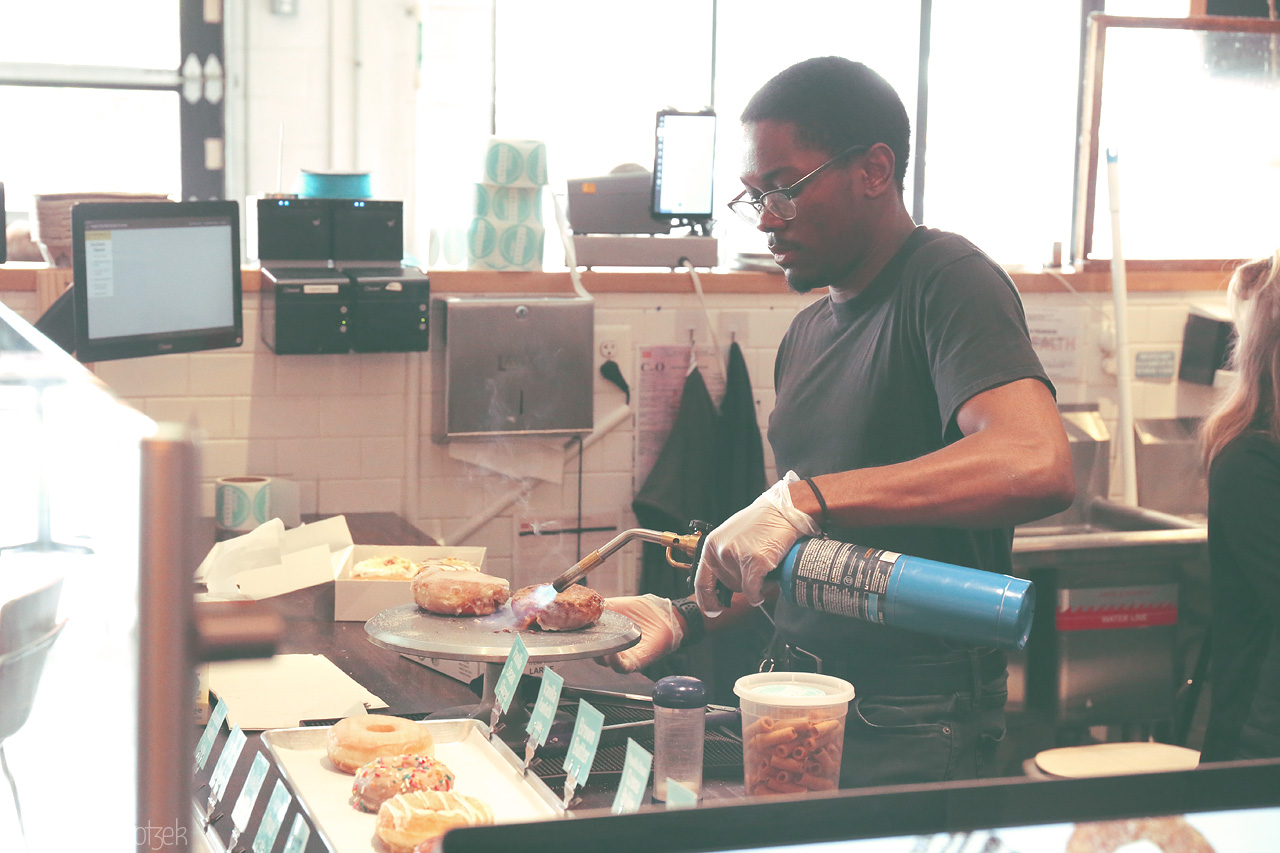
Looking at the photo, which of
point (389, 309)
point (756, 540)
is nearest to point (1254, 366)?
point (756, 540)

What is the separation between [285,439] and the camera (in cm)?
357

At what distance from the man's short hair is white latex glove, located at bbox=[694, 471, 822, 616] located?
533 millimetres

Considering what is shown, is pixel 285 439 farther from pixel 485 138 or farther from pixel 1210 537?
pixel 1210 537

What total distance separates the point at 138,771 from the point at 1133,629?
3495 millimetres

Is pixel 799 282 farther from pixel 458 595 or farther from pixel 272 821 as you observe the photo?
pixel 272 821

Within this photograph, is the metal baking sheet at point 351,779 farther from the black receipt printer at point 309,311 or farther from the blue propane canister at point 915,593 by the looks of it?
the black receipt printer at point 309,311

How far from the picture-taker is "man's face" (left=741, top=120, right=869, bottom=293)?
177 cm

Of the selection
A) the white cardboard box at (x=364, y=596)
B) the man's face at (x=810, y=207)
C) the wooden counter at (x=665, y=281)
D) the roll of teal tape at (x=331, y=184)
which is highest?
the roll of teal tape at (x=331, y=184)

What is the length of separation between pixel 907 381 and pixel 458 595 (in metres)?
0.67

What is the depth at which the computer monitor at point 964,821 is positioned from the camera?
1.66 feet

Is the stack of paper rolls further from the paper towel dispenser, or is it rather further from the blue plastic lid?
the blue plastic lid

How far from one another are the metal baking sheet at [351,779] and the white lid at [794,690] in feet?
0.78

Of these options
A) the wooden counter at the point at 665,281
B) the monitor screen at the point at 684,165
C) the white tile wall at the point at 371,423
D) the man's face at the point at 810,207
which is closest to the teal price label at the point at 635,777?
the man's face at the point at 810,207

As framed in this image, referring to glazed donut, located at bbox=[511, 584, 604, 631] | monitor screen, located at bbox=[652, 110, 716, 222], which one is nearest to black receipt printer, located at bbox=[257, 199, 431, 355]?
monitor screen, located at bbox=[652, 110, 716, 222]
